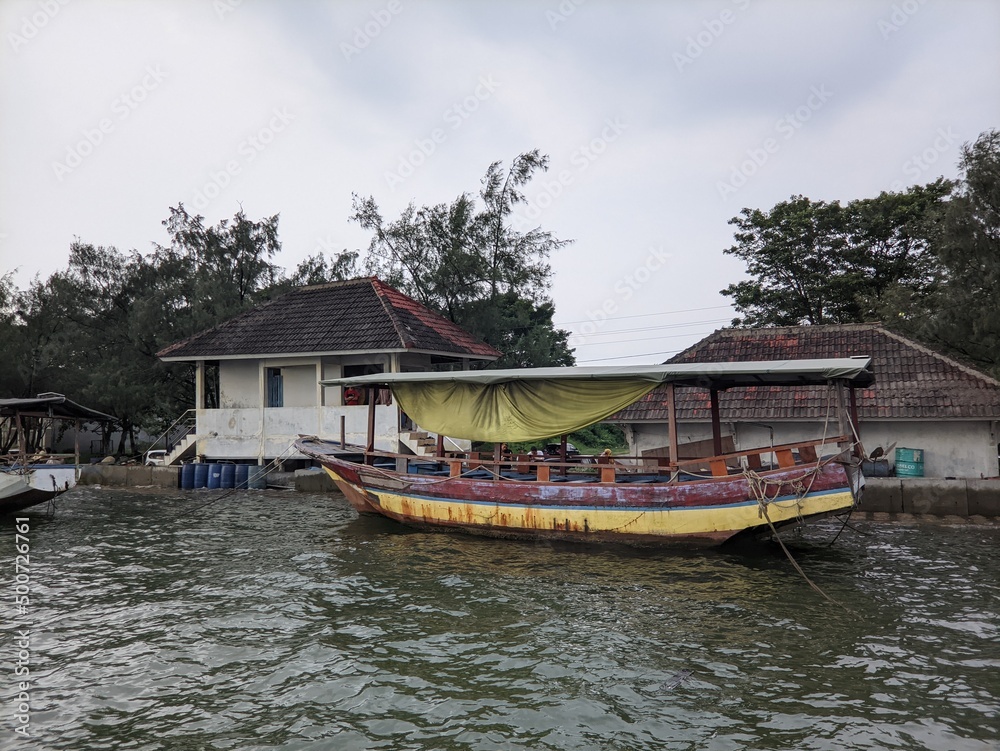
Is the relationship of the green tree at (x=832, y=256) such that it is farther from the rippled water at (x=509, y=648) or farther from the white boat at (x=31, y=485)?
the white boat at (x=31, y=485)

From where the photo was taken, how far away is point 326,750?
5.16m

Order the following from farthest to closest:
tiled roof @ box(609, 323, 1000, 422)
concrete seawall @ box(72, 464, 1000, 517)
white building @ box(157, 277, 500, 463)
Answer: white building @ box(157, 277, 500, 463), tiled roof @ box(609, 323, 1000, 422), concrete seawall @ box(72, 464, 1000, 517)

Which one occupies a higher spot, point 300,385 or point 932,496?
point 300,385

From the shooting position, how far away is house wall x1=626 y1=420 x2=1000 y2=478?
15.0 meters

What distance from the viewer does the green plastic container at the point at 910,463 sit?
1534 centimetres

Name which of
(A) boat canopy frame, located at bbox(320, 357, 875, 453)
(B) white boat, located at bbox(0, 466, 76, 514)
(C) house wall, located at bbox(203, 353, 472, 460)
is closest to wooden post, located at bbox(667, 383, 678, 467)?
(A) boat canopy frame, located at bbox(320, 357, 875, 453)

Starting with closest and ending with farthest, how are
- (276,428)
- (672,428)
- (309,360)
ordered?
(672,428) < (276,428) < (309,360)

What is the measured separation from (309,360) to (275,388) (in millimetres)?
1734

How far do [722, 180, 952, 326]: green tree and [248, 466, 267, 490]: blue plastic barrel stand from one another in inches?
738

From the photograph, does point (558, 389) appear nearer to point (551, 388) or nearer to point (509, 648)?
point (551, 388)

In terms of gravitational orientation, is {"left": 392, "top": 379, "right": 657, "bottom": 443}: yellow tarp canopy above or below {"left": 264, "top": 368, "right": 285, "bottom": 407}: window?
below

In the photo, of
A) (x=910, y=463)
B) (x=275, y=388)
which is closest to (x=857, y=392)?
(x=910, y=463)

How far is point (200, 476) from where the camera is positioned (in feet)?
67.3

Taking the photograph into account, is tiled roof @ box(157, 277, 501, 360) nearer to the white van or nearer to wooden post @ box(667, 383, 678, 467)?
the white van
